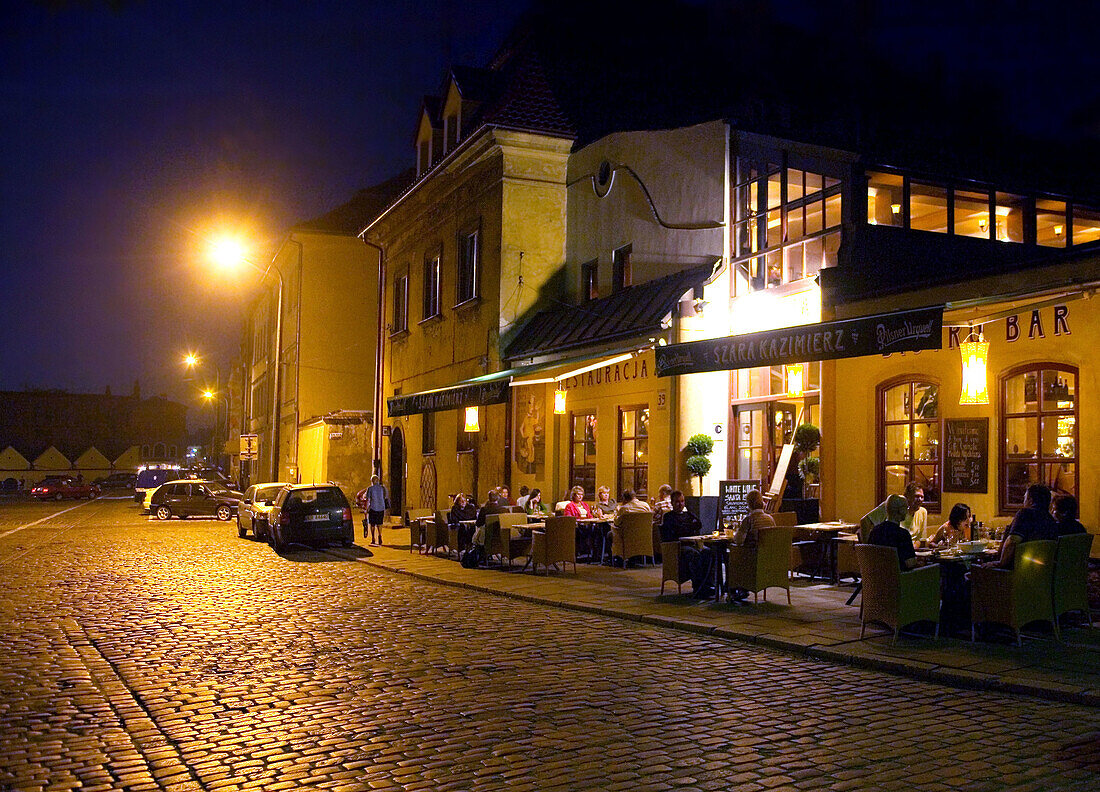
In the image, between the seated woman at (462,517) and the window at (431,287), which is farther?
the window at (431,287)

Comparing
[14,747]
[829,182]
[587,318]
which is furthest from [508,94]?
[14,747]

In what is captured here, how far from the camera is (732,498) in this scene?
18062mm

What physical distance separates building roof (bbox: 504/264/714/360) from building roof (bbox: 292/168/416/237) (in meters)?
17.8

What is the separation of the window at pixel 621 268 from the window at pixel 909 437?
816 cm

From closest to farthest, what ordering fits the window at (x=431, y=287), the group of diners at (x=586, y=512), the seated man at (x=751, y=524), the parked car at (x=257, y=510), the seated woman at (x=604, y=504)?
the seated man at (x=751, y=524)
the group of diners at (x=586, y=512)
the seated woman at (x=604, y=504)
the parked car at (x=257, y=510)
the window at (x=431, y=287)

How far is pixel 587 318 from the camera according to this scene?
22.7 metres

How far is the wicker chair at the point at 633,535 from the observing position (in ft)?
57.2

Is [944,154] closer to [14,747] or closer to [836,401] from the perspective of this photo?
[836,401]

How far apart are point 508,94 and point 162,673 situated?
1930cm

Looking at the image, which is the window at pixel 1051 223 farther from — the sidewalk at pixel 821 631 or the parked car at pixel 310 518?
the parked car at pixel 310 518

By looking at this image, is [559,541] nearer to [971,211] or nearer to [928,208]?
[928,208]

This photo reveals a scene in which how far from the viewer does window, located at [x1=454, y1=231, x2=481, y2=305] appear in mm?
26641

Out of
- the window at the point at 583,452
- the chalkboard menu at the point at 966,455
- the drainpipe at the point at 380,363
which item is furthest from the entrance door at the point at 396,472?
the chalkboard menu at the point at 966,455

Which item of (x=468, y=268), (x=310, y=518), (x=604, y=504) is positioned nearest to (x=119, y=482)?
(x=468, y=268)
